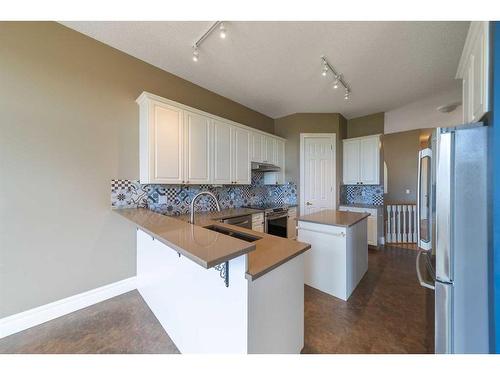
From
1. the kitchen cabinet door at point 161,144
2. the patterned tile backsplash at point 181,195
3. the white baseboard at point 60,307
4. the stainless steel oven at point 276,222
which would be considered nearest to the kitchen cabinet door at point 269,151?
the patterned tile backsplash at point 181,195

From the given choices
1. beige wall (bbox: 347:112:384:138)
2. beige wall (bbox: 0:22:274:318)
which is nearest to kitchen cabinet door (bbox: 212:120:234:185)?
beige wall (bbox: 0:22:274:318)

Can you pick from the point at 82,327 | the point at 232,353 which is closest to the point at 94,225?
the point at 82,327

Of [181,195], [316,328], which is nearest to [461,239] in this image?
[316,328]

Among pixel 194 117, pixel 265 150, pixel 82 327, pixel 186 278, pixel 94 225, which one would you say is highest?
pixel 194 117

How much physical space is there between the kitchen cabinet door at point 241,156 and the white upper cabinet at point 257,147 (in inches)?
5.3

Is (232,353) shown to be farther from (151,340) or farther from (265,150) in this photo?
(265,150)

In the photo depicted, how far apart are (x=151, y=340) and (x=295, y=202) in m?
3.39

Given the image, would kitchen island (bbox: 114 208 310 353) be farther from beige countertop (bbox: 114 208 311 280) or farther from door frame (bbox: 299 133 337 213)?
door frame (bbox: 299 133 337 213)

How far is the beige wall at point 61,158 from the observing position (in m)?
1.65

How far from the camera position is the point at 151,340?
156 cm

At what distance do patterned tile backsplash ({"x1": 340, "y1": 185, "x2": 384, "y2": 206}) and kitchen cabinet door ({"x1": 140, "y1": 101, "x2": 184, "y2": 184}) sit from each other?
3626 mm

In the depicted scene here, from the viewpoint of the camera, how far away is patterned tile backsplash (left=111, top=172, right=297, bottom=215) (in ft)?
7.46

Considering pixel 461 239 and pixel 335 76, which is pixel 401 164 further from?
pixel 461 239

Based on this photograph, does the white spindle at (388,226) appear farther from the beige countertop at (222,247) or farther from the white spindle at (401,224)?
the beige countertop at (222,247)
